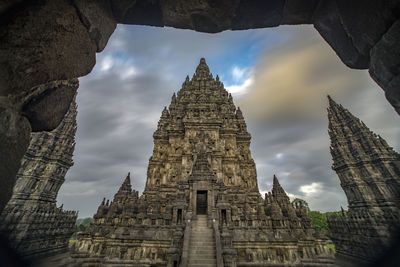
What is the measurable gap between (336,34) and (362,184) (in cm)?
3652

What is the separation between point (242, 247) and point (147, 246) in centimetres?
645


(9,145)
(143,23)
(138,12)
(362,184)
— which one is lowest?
(9,145)

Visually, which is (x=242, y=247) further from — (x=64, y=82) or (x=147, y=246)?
(x=64, y=82)

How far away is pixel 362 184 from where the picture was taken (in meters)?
27.3

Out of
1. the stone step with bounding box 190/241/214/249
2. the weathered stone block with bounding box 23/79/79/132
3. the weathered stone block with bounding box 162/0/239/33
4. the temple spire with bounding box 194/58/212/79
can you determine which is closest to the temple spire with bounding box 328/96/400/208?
the temple spire with bounding box 194/58/212/79

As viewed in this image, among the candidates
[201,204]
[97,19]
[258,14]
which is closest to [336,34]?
[258,14]

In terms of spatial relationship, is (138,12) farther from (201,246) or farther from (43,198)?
(43,198)

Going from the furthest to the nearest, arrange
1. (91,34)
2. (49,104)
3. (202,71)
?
(202,71) < (91,34) < (49,104)

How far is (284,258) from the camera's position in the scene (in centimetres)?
1102

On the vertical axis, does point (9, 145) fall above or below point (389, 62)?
below

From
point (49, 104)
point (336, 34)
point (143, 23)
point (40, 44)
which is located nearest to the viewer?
point (40, 44)

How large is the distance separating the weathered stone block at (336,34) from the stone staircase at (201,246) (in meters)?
9.92

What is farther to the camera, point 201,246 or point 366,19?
point 201,246

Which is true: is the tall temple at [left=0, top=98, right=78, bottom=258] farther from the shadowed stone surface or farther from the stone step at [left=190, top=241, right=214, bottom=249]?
the shadowed stone surface
